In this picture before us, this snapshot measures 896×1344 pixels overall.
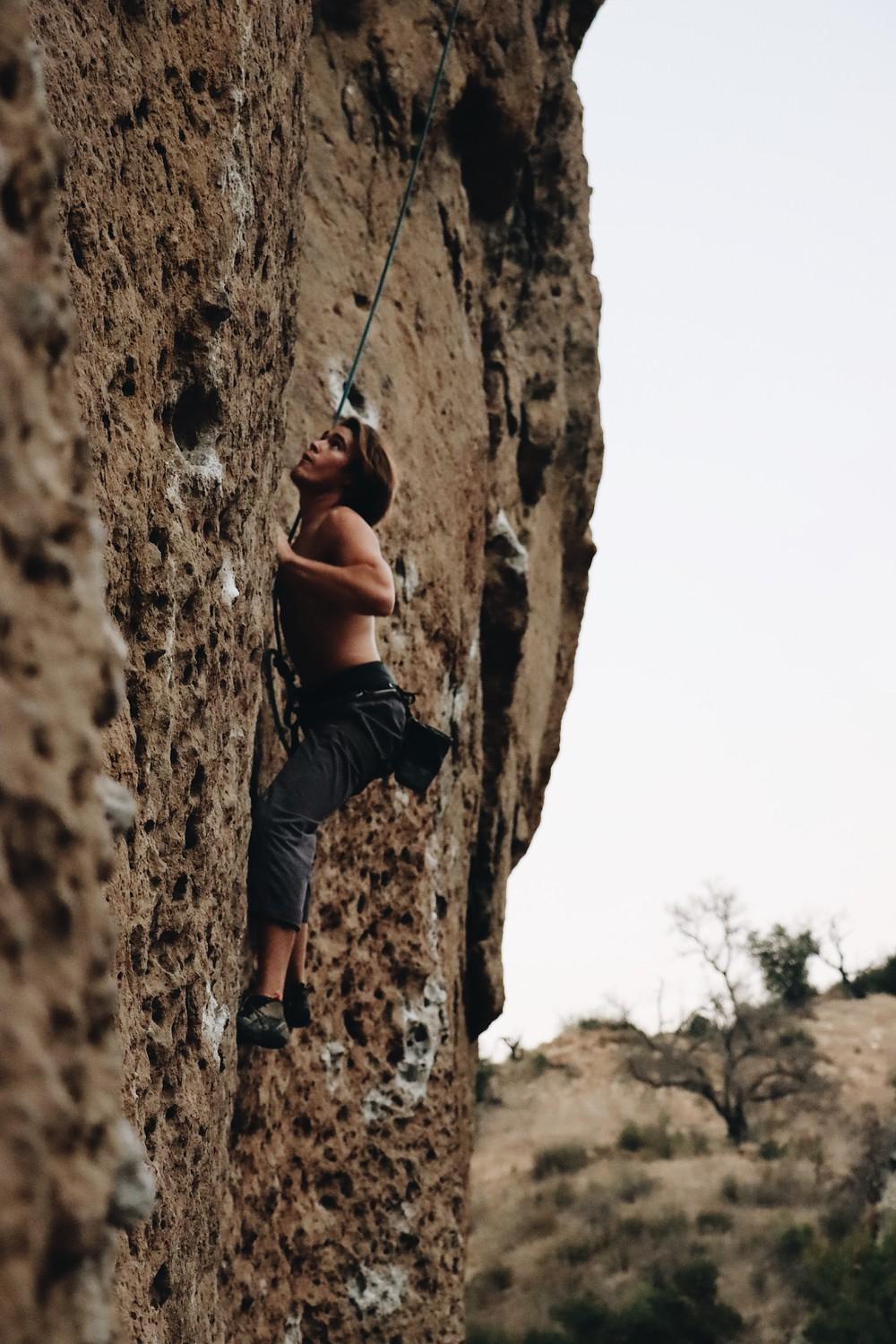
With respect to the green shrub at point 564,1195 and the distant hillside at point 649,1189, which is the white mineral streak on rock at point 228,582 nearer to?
the distant hillside at point 649,1189

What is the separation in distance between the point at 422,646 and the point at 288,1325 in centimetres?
268

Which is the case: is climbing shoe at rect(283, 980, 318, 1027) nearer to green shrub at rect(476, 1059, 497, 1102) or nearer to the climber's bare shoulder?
the climber's bare shoulder

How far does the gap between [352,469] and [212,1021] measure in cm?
176

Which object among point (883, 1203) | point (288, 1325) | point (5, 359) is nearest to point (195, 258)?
point (5, 359)

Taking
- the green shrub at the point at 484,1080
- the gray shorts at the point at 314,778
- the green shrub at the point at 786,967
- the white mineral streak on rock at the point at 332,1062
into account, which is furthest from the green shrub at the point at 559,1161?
the gray shorts at the point at 314,778

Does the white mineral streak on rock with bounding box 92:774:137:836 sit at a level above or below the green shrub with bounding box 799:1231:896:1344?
above

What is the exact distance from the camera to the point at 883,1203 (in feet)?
48.5

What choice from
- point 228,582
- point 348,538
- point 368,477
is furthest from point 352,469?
point 228,582

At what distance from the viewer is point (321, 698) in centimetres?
407

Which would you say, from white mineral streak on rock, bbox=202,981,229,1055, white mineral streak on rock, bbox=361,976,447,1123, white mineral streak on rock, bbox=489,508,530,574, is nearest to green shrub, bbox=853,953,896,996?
white mineral streak on rock, bbox=489,508,530,574

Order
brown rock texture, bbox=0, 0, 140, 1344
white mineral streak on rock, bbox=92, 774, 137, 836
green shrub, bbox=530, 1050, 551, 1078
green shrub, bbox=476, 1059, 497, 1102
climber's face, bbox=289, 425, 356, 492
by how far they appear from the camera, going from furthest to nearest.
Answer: green shrub, bbox=530, 1050, 551, 1078, green shrub, bbox=476, 1059, 497, 1102, climber's face, bbox=289, 425, 356, 492, white mineral streak on rock, bbox=92, 774, 137, 836, brown rock texture, bbox=0, 0, 140, 1344

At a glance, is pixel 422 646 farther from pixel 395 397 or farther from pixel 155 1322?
pixel 155 1322

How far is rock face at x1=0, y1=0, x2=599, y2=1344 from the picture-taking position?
110 inches

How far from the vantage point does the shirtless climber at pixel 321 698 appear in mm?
3781
